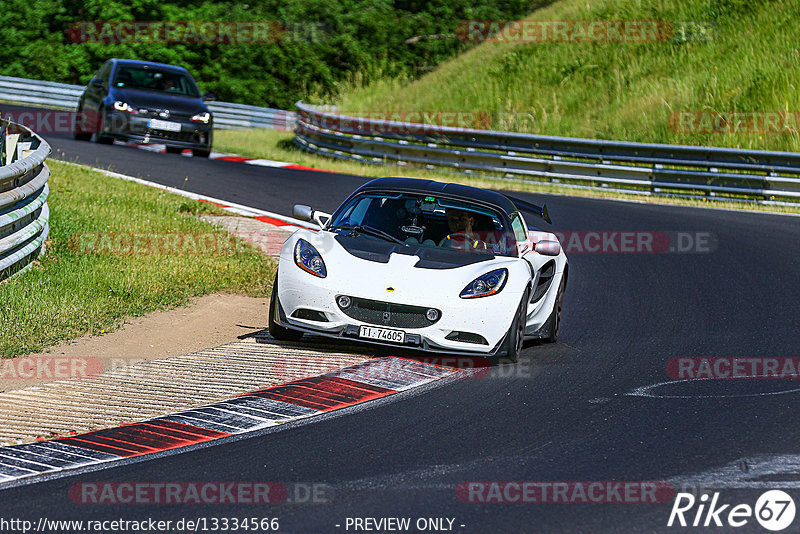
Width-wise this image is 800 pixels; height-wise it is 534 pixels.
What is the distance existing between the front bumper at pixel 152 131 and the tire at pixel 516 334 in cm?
1466

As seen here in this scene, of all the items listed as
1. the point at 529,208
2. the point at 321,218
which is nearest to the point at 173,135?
the point at 321,218

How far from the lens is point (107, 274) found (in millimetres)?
11117

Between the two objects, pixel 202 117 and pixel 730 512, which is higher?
pixel 202 117

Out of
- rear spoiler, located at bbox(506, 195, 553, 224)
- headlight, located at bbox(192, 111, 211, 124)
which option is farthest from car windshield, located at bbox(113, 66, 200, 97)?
rear spoiler, located at bbox(506, 195, 553, 224)

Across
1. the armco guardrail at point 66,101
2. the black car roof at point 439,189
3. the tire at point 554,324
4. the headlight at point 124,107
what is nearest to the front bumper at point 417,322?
the tire at point 554,324

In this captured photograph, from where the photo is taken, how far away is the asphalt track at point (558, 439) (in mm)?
5266

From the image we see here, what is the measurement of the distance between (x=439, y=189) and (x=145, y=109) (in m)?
13.5

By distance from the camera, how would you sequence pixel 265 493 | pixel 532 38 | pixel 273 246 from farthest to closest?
1. pixel 532 38
2. pixel 273 246
3. pixel 265 493

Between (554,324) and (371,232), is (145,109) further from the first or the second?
(554,324)

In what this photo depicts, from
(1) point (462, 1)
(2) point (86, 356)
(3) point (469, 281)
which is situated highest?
(1) point (462, 1)

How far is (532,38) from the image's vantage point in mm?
32938

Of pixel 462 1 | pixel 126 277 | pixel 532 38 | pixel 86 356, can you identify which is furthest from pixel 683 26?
pixel 86 356

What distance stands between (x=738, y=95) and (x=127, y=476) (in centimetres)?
2333

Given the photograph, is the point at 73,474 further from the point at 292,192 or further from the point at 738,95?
the point at 738,95
